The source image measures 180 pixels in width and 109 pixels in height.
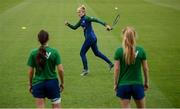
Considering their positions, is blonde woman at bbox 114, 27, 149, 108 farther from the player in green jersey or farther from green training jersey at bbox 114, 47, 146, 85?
the player in green jersey

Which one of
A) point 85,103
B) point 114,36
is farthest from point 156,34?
point 85,103

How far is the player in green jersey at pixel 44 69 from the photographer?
967 centimetres

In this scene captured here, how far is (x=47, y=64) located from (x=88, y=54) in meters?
11.0

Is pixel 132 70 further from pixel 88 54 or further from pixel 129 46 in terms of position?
pixel 88 54

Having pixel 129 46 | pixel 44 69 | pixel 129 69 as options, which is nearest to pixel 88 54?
pixel 44 69

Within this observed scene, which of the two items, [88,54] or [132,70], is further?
[88,54]

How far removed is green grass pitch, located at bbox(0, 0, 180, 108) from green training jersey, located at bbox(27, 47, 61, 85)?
3.22m

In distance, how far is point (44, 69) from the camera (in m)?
9.78

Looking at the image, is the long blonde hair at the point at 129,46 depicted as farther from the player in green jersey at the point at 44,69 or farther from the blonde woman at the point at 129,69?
the player in green jersey at the point at 44,69

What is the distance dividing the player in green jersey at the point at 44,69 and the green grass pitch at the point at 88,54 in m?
3.09

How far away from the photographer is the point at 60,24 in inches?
1233

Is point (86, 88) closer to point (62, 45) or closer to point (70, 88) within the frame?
point (70, 88)

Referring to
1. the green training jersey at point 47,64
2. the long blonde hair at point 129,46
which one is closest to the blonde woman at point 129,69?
the long blonde hair at point 129,46

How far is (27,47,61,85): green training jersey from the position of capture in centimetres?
971
